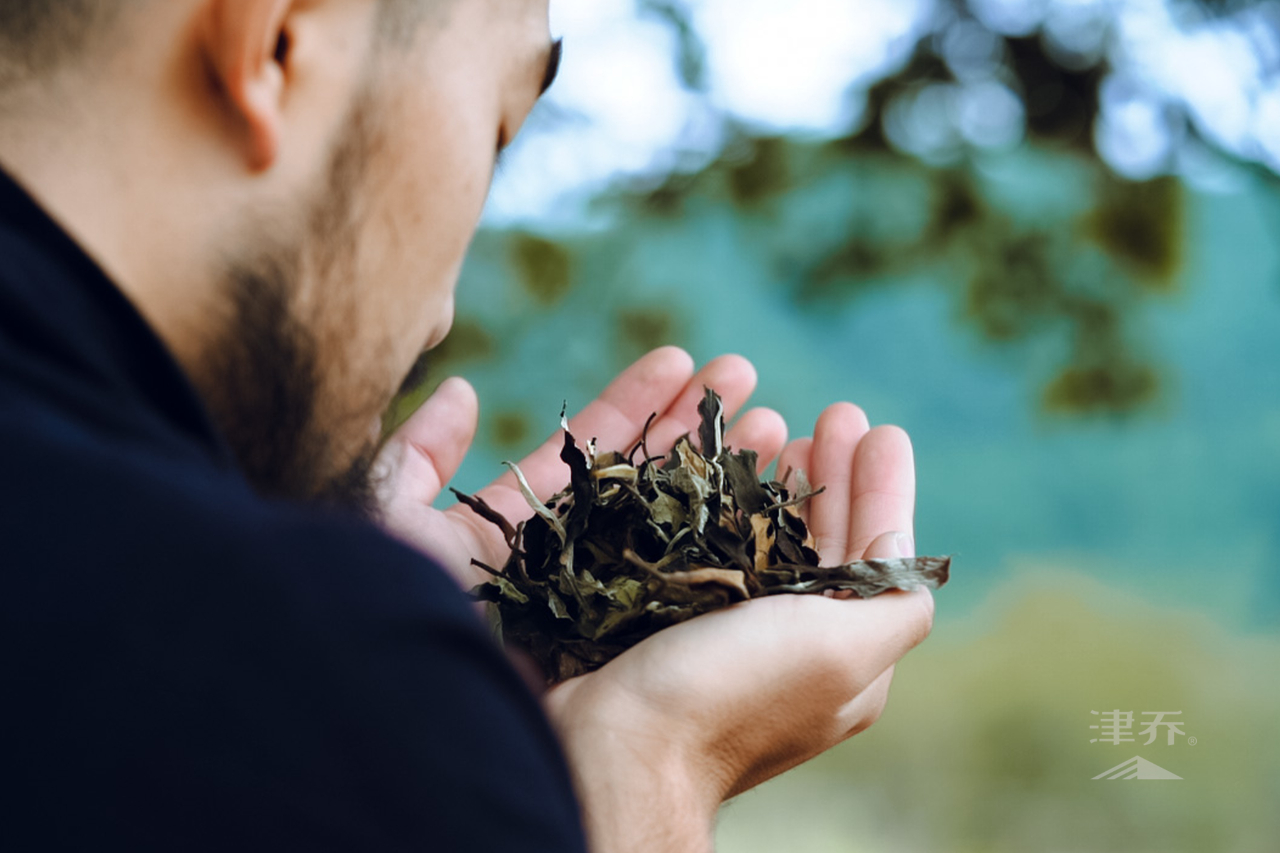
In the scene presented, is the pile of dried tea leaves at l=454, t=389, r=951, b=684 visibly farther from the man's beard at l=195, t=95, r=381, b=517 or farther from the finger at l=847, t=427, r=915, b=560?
the man's beard at l=195, t=95, r=381, b=517

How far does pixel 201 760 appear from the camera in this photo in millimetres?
351

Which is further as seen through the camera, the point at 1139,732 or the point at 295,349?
the point at 1139,732

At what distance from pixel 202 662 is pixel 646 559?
0.59 m

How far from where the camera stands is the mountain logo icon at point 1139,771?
1.56 metres

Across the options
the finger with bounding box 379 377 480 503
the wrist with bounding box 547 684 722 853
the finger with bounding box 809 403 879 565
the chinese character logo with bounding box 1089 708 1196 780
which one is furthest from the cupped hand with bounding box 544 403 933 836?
the chinese character logo with bounding box 1089 708 1196 780

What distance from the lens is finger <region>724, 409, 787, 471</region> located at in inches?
48.2

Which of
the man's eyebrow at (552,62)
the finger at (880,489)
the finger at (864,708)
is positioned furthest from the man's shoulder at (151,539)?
the finger at (880,489)

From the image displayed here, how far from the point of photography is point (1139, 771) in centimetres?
156

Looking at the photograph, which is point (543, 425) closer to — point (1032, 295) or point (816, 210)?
point (816, 210)

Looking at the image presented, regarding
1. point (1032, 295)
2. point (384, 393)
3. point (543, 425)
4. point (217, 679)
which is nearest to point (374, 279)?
point (384, 393)

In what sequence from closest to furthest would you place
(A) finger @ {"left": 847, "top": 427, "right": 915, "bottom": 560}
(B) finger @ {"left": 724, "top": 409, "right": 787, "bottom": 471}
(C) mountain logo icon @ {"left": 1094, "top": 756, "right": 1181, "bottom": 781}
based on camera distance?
(A) finger @ {"left": 847, "top": 427, "right": 915, "bottom": 560}
(B) finger @ {"left": 724, "top": 409, "right": 787, "bottom": 471}
(C) mountain logo icon @ {"left": 1094, "top": 756, "right": 1181, "bottom": 781}

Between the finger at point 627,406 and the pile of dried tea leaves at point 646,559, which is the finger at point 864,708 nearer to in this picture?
the pile of dried tea leaves at point 646,559

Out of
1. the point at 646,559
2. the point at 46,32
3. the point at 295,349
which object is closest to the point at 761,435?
the point at 646,559

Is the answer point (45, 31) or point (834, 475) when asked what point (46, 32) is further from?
point (834, 475)
